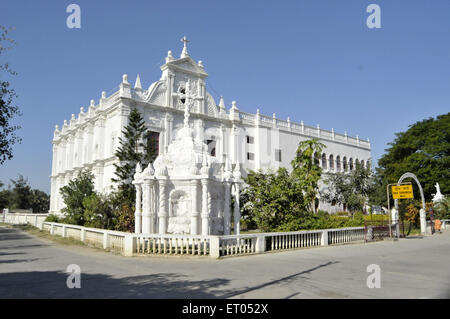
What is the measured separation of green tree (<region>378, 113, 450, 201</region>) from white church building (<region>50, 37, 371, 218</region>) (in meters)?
7.15

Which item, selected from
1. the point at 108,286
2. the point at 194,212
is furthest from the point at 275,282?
the point at 194,212

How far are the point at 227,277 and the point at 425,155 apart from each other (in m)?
34.6

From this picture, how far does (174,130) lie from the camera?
98.0 feet

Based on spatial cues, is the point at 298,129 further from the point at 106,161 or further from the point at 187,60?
the point at 106,161

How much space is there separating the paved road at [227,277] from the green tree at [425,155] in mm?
27403

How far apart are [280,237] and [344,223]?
349 inches

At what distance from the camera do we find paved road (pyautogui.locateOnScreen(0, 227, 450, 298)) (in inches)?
230

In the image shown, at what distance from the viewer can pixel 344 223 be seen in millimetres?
19562

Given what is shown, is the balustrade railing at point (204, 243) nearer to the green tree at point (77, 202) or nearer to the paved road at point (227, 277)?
the paved road at point (227, 277)

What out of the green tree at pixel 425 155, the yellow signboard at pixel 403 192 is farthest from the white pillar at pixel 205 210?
the green tree at pixel 425 155

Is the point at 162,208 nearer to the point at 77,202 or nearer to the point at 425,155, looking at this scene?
the point at 77,202

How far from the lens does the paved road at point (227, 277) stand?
230 inches

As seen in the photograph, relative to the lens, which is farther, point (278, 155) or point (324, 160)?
point (324, 160)
